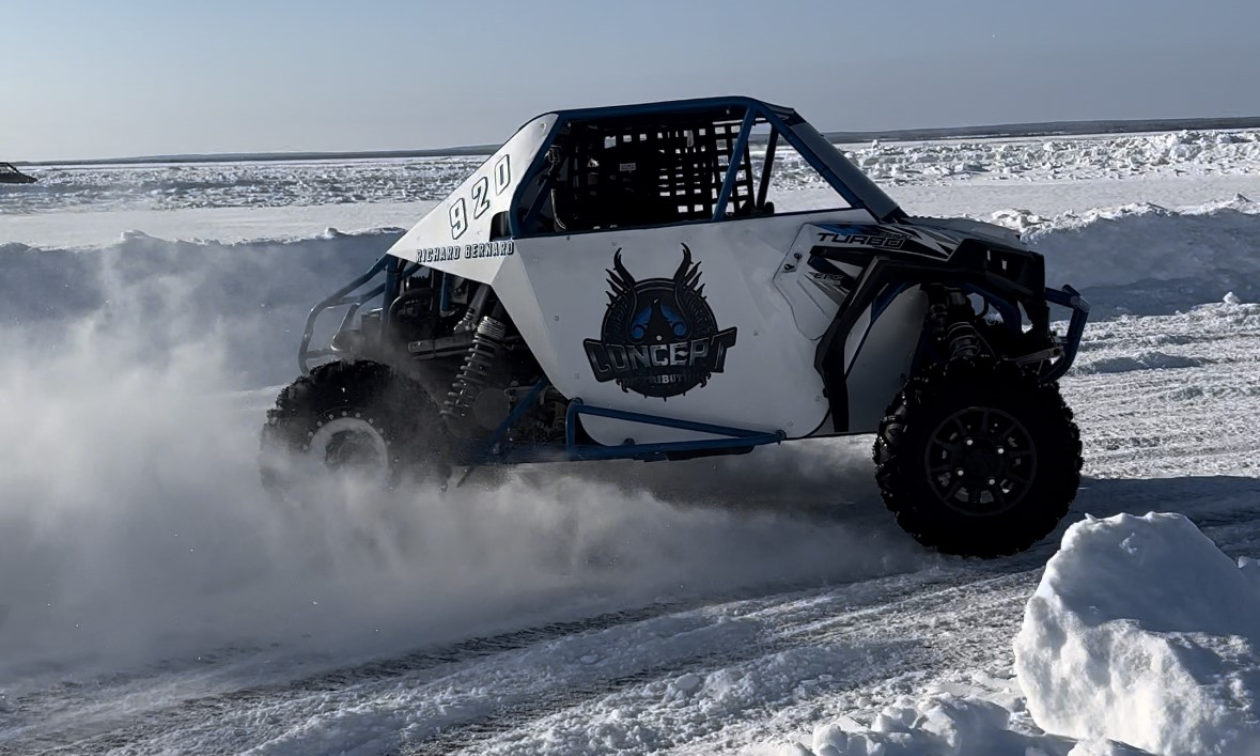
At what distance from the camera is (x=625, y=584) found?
15.9 ft

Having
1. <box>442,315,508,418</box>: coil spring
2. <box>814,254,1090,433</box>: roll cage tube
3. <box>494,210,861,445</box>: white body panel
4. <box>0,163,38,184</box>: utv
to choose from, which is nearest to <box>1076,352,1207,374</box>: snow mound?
<box>814,254,1090,433</box>: roll cage tube

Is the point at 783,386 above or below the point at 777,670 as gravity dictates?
above

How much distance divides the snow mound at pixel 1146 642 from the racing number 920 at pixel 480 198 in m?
2.91

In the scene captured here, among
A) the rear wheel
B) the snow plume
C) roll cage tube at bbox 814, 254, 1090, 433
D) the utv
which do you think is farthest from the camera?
the utv

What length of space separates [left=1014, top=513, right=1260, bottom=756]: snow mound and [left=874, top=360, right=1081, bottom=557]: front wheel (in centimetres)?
108

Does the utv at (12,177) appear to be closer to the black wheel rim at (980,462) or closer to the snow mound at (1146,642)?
the black wheel rim at (980,462)

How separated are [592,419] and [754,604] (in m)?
1.22

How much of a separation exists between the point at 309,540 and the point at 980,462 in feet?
9.58

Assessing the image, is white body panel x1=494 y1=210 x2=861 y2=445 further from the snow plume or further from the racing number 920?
the snow plume

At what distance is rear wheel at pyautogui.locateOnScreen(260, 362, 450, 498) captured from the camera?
5.27 m

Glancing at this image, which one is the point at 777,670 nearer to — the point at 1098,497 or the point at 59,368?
the point at 1098,497

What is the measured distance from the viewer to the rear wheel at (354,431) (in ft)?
17.3

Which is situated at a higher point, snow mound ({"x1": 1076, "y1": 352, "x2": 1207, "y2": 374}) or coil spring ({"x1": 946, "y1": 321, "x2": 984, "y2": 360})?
coil spring ({"x1": 946, "y1": 321, "x2": 984, "y2": 360})

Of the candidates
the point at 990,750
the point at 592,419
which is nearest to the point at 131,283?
the point at 592,419
